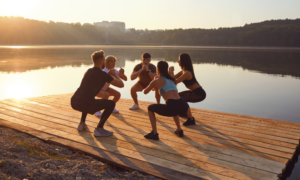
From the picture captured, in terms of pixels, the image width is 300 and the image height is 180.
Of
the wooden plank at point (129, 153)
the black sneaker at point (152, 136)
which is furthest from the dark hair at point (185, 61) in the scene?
the wooden plank at point (129, 153)

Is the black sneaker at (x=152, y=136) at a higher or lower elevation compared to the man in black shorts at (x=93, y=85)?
lower

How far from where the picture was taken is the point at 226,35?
7912 cm

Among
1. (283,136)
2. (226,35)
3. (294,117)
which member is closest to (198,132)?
(283,136)

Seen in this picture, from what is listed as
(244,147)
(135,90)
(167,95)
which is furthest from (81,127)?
(244,147)

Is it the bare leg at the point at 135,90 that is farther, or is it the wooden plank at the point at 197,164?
→ the bare leg at the point at 135,90

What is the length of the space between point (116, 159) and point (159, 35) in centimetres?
9556

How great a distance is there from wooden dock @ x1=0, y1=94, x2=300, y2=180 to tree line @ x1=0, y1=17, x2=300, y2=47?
243ft

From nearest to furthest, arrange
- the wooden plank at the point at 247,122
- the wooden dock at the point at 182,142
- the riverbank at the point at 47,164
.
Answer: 1. the riverbank at the point at 47,164
2. the wooden dock at the point at 182,142
3. the wooden plank at the point at 247,122

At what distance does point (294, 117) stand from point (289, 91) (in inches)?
229

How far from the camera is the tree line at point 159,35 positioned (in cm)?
7025

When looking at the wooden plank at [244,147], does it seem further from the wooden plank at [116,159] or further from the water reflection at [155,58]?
the water reflection at [155,58]

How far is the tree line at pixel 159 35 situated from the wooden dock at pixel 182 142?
7407cm

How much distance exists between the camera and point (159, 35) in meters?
96.1

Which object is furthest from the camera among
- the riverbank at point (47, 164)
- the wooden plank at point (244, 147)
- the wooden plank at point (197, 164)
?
the wooden plank at point (244, 147)
